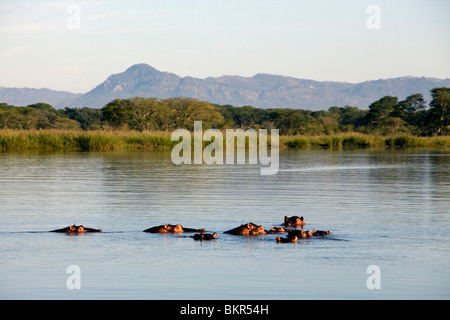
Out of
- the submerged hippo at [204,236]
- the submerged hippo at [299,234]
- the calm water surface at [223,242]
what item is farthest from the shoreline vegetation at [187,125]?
the submerged hippo at [299,234]

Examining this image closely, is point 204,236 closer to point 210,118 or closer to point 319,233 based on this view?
point 319,233

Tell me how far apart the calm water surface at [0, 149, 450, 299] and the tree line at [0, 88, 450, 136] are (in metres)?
45.5

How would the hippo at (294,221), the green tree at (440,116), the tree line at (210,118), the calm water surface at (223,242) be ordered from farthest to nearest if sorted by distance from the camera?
the green tree at (440,116), the tree line at (210,118), the hippo at (294,221), the calm water surface at (223,242)

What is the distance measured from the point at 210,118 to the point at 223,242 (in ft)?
213

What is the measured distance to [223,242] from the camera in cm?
1127

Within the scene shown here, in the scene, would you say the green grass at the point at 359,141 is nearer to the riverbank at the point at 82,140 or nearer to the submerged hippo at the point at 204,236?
the riverbank at the point at 82,140

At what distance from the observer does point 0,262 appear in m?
9.66

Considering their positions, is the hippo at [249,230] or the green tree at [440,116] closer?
the hippo at [249,230]

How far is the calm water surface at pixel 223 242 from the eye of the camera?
846cm

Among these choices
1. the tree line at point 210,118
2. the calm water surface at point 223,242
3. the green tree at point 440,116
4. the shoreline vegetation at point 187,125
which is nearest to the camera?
the calm water surface at point 223,242

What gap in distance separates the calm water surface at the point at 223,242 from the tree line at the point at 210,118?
45528 mm

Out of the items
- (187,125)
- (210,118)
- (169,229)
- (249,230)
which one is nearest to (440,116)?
(210,118)
